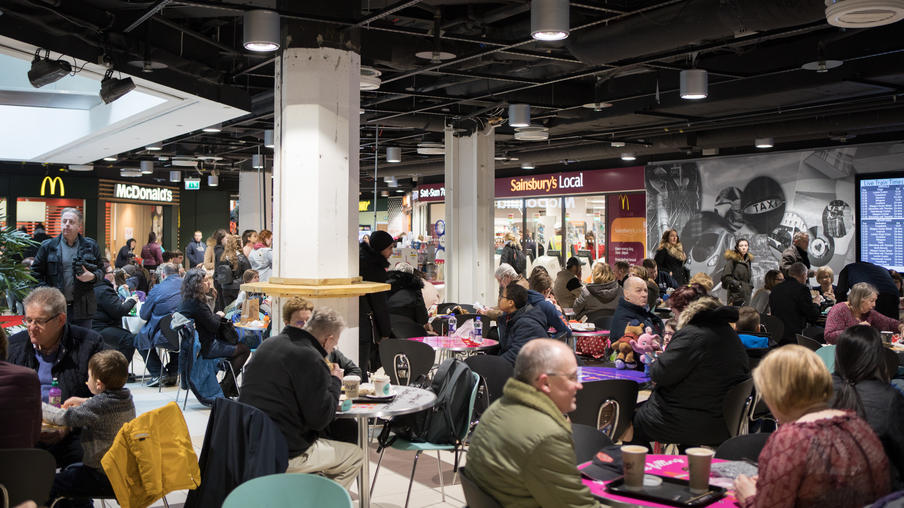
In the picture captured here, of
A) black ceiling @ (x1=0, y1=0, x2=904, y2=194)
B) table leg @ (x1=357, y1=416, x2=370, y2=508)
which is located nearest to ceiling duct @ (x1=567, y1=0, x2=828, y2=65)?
black ceiling @ (x1=0, y1=0, x2=904, y2=194)

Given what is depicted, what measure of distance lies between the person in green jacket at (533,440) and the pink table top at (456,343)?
433 centimetres

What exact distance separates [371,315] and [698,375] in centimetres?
349

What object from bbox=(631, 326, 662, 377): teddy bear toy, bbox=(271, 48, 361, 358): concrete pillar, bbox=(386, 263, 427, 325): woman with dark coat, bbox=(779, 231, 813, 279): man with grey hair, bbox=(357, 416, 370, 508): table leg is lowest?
bbox=(357, 416, 370, 508): table leg

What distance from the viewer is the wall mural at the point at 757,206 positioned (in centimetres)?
1471

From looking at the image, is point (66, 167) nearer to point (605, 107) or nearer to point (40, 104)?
point (40, 104)

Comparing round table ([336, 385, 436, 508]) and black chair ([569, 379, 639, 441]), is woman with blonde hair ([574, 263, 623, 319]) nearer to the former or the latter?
black chair ([569, 379, 639, 441])

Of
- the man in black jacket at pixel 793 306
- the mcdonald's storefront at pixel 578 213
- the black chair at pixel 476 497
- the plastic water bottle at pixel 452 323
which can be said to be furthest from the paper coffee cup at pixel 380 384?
the mcdonald's storefront at pixel 578 213

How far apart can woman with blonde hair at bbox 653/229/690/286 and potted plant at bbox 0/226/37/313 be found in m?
9.30

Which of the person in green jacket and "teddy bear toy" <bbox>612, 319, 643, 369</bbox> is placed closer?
the person in green jacket

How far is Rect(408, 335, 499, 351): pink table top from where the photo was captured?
7297 millimetres

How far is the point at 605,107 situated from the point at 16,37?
330 inches

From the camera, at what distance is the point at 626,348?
5988 mm

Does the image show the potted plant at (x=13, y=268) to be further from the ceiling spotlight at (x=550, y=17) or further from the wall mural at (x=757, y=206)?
the wall mural at (x=757, y=206)

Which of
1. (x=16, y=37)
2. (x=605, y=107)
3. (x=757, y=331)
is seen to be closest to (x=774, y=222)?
(x=605, y=107)
